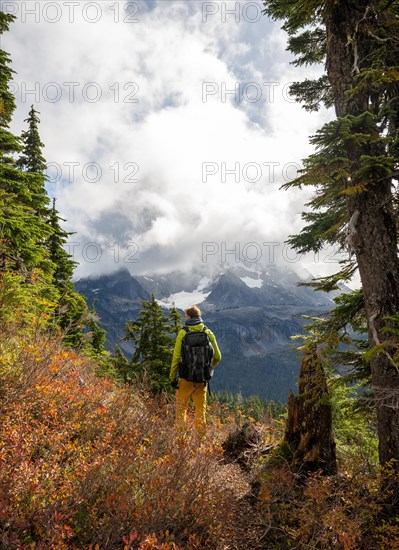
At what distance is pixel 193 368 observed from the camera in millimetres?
6367

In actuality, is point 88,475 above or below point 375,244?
below

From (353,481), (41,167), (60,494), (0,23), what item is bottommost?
(353,481)

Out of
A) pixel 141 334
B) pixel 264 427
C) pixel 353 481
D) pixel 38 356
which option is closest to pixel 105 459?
pixel 38 356

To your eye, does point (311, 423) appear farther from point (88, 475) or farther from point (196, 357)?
point (88, 475)

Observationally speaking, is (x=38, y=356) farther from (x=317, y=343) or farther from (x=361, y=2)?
(x=361, y=2)

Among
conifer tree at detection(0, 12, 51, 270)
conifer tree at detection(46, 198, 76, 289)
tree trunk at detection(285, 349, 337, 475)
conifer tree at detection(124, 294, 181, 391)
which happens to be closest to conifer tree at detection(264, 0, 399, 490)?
tree trunk at detection(285, 349, 337, 475)

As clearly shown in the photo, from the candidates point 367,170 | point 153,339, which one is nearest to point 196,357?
point 367,170

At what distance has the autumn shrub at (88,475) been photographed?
2873 millimetres

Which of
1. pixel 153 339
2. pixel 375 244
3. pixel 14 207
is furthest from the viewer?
pixel 153 339

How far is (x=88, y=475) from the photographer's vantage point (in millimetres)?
3301

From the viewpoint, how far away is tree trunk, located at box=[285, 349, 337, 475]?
17.6ft

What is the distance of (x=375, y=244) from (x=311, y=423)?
10.7 ft

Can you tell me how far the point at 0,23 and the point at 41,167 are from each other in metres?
9.03

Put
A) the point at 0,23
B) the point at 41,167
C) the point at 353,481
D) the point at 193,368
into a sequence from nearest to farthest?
1. the point at 353,481
2. the point at 193,368
3. the point at 0,23
4. the point at 41,167
